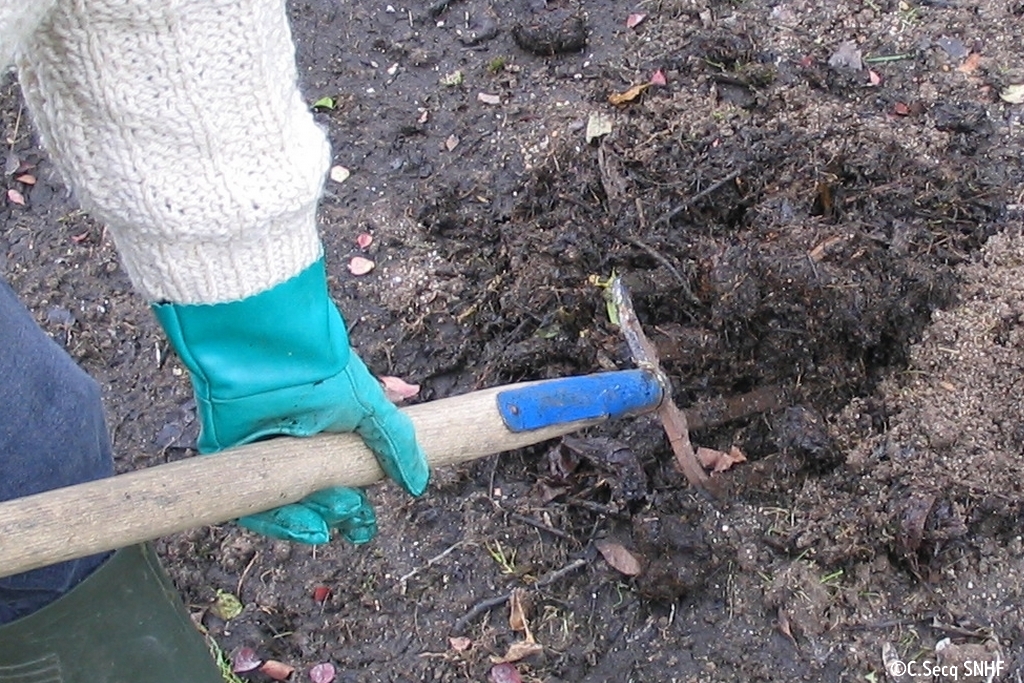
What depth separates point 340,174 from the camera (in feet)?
10.8

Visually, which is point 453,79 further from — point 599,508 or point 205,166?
point 205,166

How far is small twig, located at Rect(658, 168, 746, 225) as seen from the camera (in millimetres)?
2857

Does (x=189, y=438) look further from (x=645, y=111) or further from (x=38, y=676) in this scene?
(x=645, y=111)

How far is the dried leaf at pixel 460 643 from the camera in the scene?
7.95ft

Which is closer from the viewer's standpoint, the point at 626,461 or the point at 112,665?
the point at 112,665

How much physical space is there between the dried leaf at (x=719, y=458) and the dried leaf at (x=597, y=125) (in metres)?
1.07

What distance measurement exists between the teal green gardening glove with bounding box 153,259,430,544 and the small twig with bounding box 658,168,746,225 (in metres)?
1.23

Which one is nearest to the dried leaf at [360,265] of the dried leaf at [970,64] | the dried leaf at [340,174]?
the dried leaf at [340,174]

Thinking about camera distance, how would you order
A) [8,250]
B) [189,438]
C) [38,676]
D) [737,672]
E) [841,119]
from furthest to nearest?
[8,250], [841,119], [189,438], [737,672], [38,676]

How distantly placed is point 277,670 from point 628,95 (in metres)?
2.01

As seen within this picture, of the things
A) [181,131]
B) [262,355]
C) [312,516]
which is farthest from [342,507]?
[181,131]

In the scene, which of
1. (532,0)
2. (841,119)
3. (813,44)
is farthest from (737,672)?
(532,0)

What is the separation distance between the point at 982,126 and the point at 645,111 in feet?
3.34

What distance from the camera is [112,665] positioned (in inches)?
83.0
